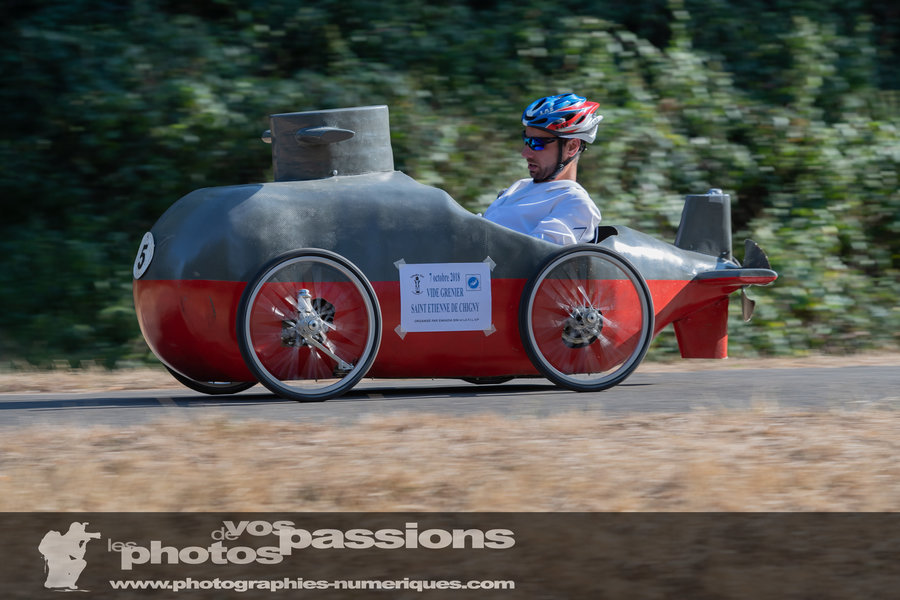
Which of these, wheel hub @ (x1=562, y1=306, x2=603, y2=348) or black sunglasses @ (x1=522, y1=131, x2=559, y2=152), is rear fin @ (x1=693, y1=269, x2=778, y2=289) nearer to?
wheel hub @ (x1=562, y1=306, x2=603, y2=348)

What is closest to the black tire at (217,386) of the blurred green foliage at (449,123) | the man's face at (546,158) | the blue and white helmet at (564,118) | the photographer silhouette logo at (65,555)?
the man's face at (546,158)

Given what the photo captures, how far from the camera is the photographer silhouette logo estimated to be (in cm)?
380

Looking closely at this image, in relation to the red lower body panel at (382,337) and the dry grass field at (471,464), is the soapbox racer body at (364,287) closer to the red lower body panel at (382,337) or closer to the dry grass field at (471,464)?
the red lower body panel at (382,337)

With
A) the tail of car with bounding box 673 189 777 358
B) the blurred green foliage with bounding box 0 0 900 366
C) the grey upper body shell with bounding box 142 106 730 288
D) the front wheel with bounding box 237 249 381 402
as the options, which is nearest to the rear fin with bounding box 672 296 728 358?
the tail of car with bounding box 673 189 777 358

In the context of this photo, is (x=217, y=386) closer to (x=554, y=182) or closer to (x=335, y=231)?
(x=335, y=231)

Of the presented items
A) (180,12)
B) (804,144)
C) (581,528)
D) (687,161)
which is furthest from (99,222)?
(581,528)

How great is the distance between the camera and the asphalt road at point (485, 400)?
6.46m

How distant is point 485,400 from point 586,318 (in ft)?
2.36

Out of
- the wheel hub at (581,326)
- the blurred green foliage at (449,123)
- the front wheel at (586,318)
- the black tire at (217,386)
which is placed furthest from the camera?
the blurred green foliage at (449,123)

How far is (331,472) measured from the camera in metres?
4.73

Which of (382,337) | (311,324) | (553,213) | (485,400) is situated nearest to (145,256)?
(311,324)

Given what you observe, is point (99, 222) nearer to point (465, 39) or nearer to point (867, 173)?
point (465, 39)

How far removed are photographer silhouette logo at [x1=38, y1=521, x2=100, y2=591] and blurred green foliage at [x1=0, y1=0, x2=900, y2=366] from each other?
6.47 m

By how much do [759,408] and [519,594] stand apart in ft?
9.84
